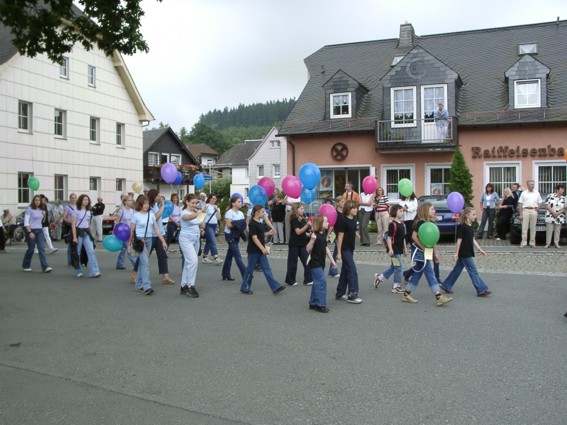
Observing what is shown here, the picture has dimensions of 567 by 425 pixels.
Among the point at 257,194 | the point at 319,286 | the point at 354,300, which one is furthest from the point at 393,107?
the point at 319,286

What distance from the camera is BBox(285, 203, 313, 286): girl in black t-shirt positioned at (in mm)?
10391

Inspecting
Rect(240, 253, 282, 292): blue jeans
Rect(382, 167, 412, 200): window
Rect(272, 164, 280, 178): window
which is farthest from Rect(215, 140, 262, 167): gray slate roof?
Rect(240, 253, 282, 292): blue jeans

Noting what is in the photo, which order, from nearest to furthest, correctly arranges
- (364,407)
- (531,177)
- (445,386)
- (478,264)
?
(364,407) → (445,386) → (478,264) → (531,177)

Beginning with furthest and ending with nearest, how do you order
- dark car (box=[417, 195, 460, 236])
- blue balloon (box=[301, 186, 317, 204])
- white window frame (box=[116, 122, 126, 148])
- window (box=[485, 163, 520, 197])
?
1. white window frame (box=[116, 122, 126, 148])
2. window (box=[485, 163, 520, 197])
3. dark car (box=[417, 195, 460, 236])
4. blue balloon (box=[301, 186, 317, 204])

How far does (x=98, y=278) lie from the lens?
12.1 m

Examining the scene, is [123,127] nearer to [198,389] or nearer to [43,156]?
[43,156]

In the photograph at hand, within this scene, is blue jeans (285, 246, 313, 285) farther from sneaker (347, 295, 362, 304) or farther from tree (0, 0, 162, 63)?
tree (0, 0, 162, 63)

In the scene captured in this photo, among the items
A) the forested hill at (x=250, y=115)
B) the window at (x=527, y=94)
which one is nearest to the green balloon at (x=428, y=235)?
the window at (x=527, y=94)

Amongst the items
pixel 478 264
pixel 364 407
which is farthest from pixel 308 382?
pixel 478 264

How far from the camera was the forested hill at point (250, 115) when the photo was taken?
15918 centimetres

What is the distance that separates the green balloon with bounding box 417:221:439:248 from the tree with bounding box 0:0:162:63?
5.65 meters

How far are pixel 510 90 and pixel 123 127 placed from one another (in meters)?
21.5

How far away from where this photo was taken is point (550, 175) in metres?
23.7

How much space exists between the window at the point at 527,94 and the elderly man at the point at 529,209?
30.4 feet
